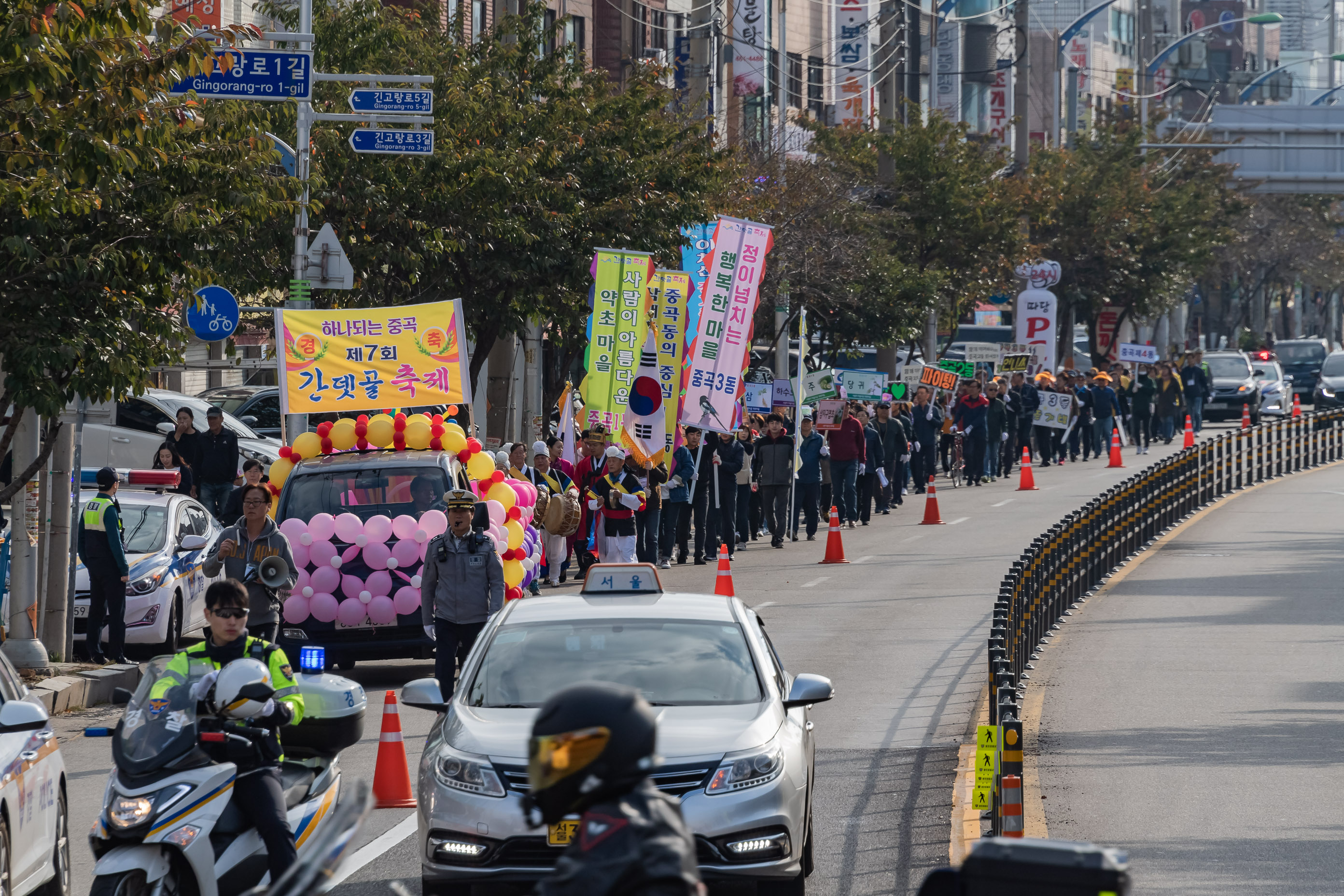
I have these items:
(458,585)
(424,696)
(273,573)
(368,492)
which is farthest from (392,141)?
(424,696)

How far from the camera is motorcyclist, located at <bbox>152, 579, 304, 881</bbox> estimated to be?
7051 mm

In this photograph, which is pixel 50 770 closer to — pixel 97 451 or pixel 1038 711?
pixel 1038 711

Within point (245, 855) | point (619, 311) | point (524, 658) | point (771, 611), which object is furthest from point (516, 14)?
point (245, 855)

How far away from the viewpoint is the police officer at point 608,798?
3.75 meters

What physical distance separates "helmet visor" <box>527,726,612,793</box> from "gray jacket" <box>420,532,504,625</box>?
8686 mm

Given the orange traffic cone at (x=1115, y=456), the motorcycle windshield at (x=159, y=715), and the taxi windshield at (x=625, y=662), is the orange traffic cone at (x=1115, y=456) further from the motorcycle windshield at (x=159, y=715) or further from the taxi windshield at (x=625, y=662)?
the motorcycle windshield at (x=159, y=715)

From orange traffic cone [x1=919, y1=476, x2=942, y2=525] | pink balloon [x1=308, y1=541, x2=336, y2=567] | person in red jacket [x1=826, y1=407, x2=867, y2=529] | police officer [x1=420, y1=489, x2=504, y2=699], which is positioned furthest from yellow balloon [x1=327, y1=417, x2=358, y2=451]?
orange traffic cone [x1=919, y1=476, x2=942, y2=525]

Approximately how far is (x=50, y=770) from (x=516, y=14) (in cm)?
2149

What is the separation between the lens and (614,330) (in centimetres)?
2427

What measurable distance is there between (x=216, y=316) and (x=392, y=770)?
9.19 meters

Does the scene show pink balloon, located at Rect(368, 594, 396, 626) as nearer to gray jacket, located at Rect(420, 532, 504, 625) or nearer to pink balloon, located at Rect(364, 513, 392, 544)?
pink balloon, located at Rect(364, 513, 392, 544)

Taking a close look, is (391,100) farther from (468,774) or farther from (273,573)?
(468,774)

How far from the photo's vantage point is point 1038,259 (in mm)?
51000

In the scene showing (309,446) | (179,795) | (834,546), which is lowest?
(834,546)
